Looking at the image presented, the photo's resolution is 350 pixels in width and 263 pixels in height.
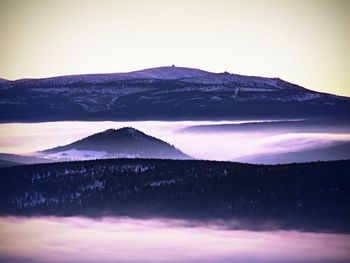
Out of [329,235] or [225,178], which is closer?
[329,235]

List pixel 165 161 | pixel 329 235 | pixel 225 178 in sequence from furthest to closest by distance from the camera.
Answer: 1. pixel 165 161
2. pixel 225 178
3. pixel 329 235

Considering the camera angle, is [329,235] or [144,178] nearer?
[329,235]

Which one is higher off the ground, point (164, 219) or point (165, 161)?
point (165, 161)

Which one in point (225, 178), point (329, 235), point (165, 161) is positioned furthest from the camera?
point (165, 161)

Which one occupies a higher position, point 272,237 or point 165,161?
point 165,161

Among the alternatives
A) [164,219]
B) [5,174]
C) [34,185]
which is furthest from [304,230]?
[5,174]

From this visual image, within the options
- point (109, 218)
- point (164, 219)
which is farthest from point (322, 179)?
point (109, 218)

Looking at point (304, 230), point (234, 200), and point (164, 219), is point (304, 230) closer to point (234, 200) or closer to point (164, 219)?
point (234, 200)

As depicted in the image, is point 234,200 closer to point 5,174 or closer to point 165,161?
point 165,161

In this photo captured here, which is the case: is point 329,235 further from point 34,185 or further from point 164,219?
point 34,185
